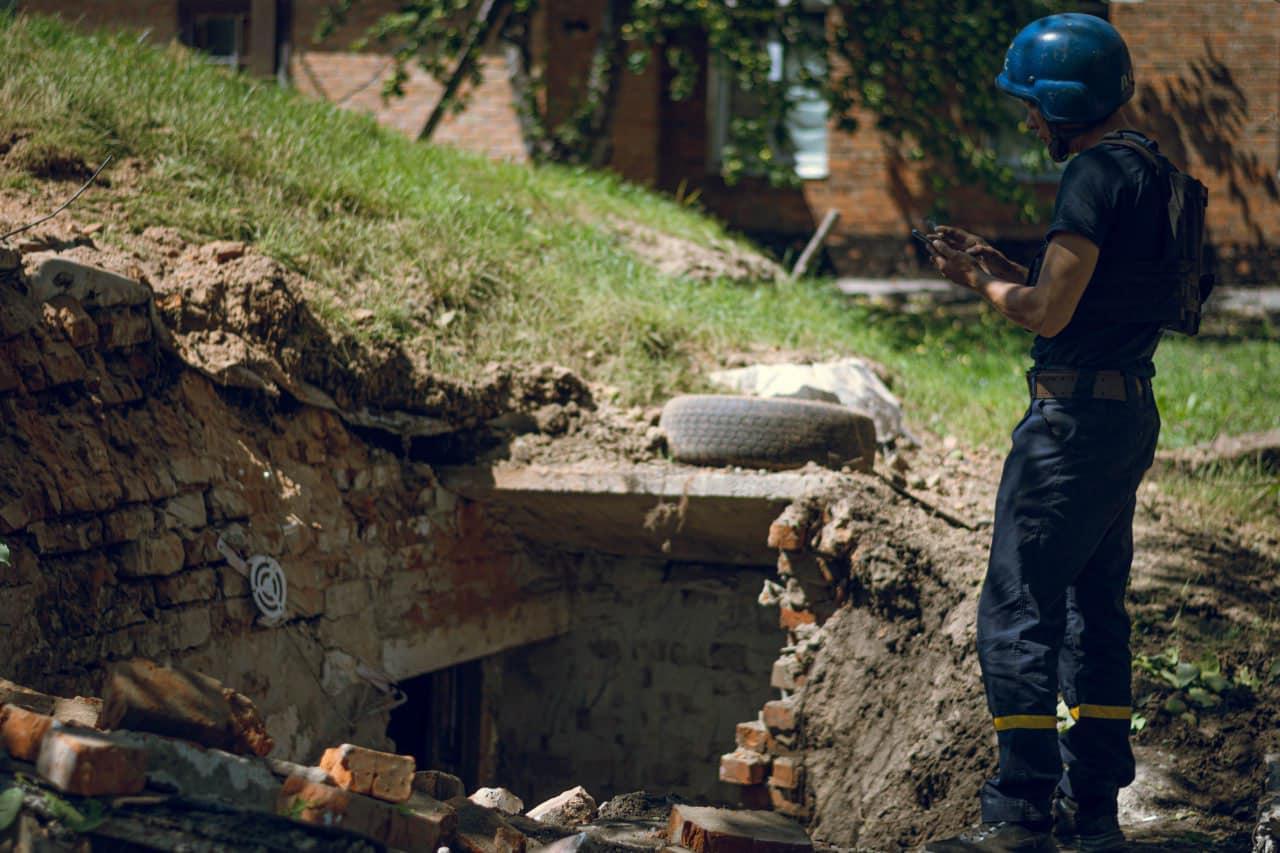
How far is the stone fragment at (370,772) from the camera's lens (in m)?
3.35

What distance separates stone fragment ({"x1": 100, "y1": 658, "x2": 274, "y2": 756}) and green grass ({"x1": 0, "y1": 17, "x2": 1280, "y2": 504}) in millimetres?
2900

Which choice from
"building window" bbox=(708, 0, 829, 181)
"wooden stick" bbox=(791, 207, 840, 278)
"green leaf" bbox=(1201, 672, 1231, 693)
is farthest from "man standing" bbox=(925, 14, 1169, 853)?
"building window" bbox=(708, 0, 829, 181)

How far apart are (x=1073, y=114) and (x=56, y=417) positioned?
3.42 m

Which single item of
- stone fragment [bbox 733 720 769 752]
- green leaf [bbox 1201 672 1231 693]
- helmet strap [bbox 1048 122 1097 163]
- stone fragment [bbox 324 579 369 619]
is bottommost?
stone fragment [bbox 733 720 769 752]

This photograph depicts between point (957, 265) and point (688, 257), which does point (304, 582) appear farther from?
point (688, 257)

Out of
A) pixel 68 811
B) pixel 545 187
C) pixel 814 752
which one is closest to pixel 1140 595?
pixel 814 752

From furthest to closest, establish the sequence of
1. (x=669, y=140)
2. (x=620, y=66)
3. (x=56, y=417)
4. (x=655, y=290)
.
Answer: (x=669, y=140) → (x=620, y=66) → (x=655, y=290) → (x=56, y=417)

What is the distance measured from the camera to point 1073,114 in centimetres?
354

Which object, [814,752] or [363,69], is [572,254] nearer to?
[814,752]

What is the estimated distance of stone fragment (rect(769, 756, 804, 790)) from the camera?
5441 millimetres

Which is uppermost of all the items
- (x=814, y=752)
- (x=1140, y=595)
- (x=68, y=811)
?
(x=68, y=811)

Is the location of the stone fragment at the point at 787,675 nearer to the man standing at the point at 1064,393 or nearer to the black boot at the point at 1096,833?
the black boot at the point at 1096,833

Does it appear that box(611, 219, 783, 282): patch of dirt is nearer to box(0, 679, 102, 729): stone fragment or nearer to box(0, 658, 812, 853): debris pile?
box(0, 658, 812, 853): debris pile

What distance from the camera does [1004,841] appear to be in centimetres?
340
